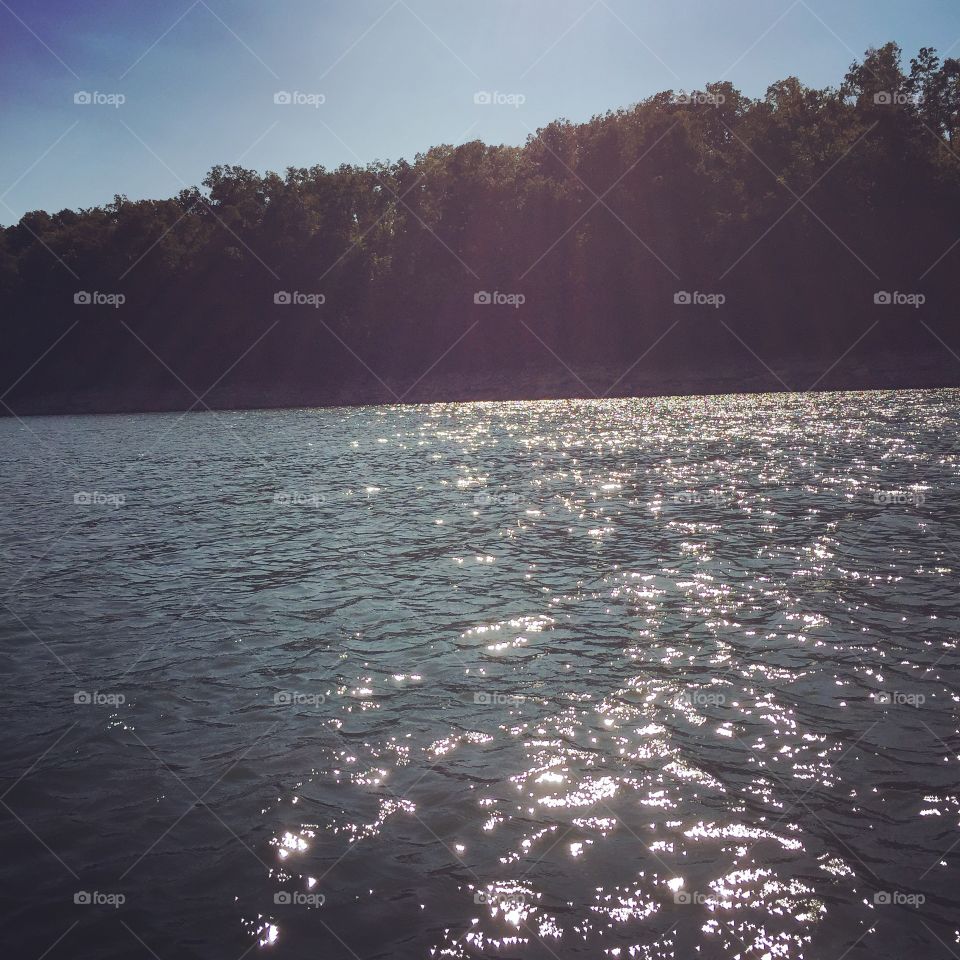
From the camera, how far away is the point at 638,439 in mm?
39906

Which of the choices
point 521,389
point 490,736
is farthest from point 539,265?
point 490,736

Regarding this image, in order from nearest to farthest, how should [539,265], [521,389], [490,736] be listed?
1. [490,736]
2. [521,389]
3. [539,265]

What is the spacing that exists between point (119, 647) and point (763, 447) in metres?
28.5

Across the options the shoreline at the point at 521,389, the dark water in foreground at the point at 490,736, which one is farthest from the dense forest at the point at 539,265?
the dark water in foreground at the point at 490,736

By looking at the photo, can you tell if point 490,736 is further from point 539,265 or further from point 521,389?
point 539,265

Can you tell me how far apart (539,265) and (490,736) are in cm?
8685

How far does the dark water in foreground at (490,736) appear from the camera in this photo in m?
6.43

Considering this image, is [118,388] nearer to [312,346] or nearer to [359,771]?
[312,346]

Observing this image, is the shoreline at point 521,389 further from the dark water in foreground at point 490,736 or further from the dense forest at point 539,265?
the dark water in foreground at point 490,736

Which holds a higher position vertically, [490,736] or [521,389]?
[521,389]

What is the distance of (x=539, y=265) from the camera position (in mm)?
91625

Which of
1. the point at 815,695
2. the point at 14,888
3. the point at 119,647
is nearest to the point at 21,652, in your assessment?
the point at 119,647

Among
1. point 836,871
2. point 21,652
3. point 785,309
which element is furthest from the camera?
point 785,309

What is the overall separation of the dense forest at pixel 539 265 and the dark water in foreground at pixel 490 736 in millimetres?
61571
